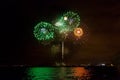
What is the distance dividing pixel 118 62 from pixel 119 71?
9.91 m

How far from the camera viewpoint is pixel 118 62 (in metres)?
190

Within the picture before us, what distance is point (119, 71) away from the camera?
199 m
